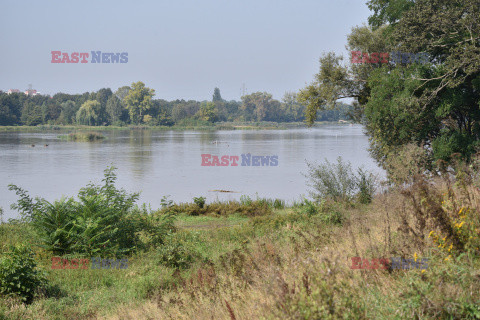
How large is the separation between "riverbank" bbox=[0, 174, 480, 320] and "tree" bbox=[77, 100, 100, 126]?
84.5 m

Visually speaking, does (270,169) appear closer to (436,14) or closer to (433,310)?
(436,14)

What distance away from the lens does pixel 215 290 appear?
5906mm

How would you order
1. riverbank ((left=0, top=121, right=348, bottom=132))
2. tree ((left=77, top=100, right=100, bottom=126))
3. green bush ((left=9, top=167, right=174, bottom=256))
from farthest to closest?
riverbank ((left=0, top=121, right=348, bottom=132)), tree ((left=77, top=100, right=100, bottom=126)), green bush ((left=9, top=167, right=174, bottom=256))

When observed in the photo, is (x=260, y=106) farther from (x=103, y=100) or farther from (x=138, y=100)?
(x=103, y=100)

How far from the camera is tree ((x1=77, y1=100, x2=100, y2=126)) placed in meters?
90.5

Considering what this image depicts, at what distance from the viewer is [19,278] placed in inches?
263

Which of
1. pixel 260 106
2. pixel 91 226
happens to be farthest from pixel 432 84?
pixel 260 106

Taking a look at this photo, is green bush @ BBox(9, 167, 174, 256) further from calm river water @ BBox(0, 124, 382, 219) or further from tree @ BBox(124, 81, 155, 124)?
tree @ BBox(124, 81, 155, 124)

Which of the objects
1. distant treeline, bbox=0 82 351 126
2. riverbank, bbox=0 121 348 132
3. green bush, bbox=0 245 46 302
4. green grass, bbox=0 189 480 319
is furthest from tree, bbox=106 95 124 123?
green bush, bbox=0 245 46 302

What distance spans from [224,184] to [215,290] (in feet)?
67.7

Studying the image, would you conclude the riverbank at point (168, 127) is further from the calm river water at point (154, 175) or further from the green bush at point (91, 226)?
the green bush at point (91, 226)

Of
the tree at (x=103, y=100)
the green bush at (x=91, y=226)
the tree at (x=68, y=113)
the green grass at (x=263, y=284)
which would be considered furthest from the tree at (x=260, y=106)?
the green bush at (x=91, y=226)

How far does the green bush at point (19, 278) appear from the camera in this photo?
6.58 m

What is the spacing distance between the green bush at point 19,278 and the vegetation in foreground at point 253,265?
19mm
